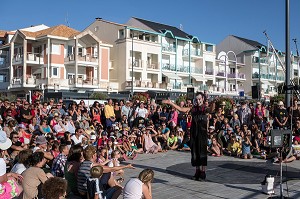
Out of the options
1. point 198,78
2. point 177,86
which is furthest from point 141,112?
point 198,78

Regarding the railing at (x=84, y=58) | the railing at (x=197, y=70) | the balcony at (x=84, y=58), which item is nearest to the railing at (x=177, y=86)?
the railing at (x=197, y=70)

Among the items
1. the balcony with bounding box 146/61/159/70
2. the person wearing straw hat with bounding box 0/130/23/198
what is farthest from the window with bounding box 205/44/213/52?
the person wearing straw hat with bounding box 0/130/23/198

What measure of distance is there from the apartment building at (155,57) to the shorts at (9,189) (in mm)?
38202

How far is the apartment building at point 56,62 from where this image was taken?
43312 mm

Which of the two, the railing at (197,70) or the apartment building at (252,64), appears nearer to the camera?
the railing at (197,70)

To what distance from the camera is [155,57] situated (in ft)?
171

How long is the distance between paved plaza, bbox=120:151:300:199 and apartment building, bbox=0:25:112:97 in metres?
31.8

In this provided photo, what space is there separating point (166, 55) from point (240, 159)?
138 ft

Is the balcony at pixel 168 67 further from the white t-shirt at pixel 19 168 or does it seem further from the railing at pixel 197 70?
the white t-shirt at pixel 19 168

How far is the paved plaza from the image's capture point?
7500mm

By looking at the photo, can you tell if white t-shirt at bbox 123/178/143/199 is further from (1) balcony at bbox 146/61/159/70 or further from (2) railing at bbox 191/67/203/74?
(2) railing at bbox 191/67/203/74

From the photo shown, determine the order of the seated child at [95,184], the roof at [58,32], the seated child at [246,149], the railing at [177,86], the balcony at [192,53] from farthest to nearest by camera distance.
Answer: the balcony at [192,53]
the railing at [177,86]
the roof at [58,32]
the seated child at [246,149]
the seated child at [95,184]

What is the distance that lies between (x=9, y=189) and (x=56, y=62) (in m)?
39.6

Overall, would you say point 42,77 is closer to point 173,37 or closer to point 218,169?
point 173,37
